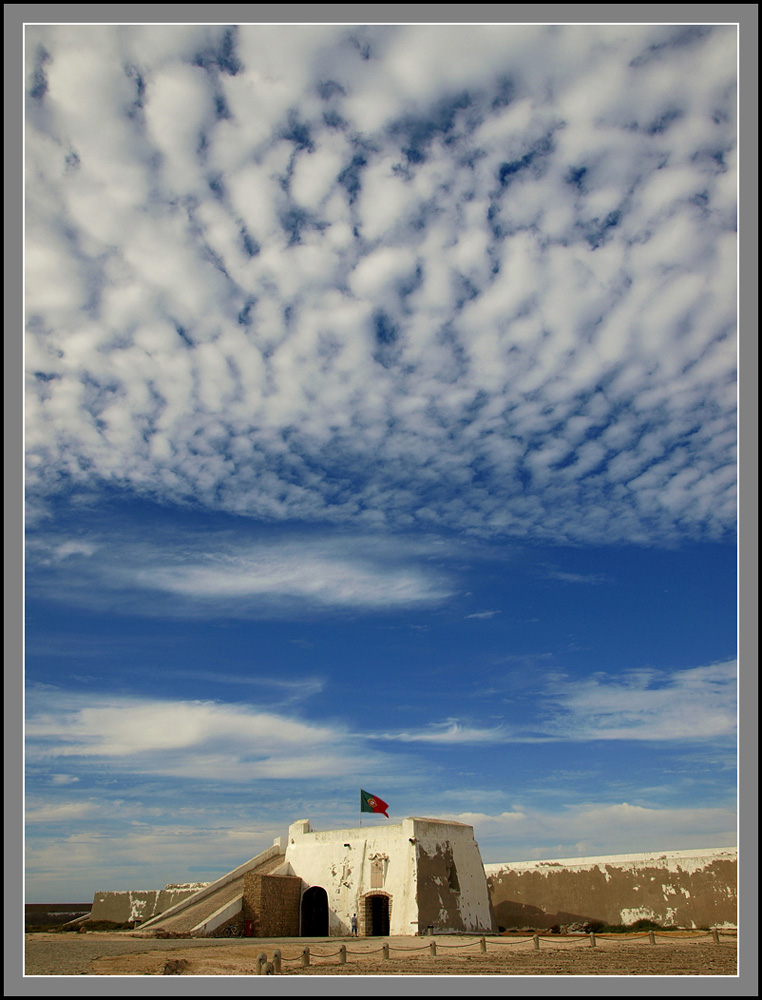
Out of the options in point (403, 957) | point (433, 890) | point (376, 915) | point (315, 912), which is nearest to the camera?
point (403, 957)

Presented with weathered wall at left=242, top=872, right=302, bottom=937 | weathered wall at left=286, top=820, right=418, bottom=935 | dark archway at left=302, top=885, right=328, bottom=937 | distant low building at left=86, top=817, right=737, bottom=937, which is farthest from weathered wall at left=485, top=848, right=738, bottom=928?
weathered wall at left=242, top=872, right=302, bottom=937

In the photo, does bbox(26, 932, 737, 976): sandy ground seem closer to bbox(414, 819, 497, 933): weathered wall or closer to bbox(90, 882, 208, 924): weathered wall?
bbox(414, 819, 497, 933): weathered wall

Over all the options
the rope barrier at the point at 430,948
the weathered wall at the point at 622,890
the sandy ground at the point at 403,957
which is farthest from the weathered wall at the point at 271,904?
the weathered wall at the point at 622,890

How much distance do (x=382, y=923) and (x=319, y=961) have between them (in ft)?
35.9

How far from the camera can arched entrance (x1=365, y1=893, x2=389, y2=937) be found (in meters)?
25.1

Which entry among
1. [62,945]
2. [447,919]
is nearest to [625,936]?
[447,919]

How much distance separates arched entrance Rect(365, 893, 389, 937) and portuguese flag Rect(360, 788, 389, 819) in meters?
4.18

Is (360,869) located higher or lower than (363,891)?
higher

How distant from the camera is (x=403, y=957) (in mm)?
17250

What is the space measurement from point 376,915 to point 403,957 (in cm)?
901

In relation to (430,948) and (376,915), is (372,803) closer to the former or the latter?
(376,915)

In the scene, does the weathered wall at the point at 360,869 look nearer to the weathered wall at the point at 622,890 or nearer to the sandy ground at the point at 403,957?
the sandy ground at the point at 403,957

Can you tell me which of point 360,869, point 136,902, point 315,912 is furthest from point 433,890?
point 136,902

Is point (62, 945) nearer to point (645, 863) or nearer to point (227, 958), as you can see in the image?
point (227, 958)
